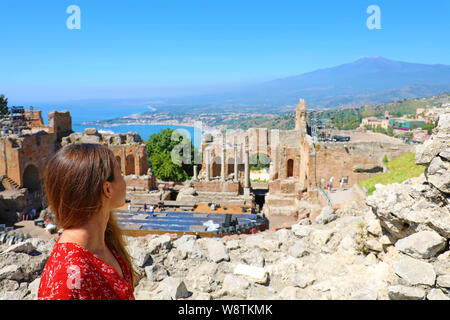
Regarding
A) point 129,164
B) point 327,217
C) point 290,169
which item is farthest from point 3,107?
point 327,217

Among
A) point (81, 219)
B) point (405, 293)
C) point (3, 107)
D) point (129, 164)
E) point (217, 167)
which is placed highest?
point (3, 107)

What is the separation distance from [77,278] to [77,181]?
57 cm

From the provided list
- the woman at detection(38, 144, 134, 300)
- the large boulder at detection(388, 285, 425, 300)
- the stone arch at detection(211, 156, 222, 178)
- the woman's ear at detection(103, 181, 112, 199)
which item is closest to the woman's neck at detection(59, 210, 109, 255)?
the woman at detection(38, 144, 134, 300)

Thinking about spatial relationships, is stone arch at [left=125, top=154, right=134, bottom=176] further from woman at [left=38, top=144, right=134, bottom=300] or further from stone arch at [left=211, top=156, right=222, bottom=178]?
woman at [left=38, top=144, right=134, bottom=300]

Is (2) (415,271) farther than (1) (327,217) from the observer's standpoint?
No

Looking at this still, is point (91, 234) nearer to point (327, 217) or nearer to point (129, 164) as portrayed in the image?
point (327, 217)

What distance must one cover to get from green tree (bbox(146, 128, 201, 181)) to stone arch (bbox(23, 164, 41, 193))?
11741mm

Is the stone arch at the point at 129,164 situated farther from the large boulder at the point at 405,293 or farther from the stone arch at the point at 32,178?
the large boulder at the point at 405,293

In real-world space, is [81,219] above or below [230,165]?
above

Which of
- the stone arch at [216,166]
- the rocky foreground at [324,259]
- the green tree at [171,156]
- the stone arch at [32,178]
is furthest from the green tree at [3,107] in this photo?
the rocky foreground at [324,259]

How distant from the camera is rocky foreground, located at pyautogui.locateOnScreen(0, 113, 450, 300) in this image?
232 inches

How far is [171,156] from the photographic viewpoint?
39.7 m

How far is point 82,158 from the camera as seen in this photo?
2158 mm
